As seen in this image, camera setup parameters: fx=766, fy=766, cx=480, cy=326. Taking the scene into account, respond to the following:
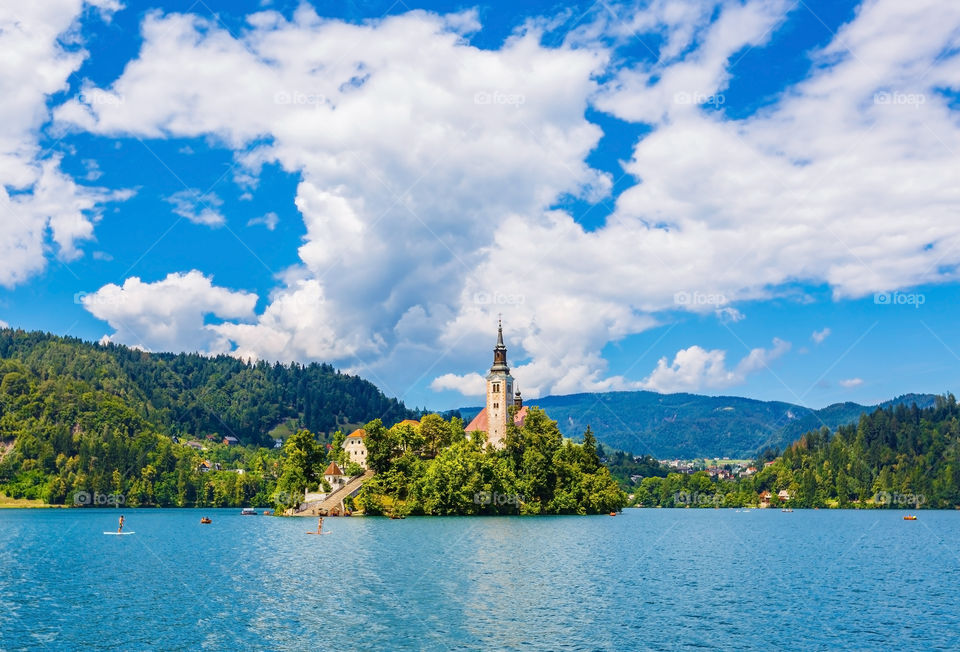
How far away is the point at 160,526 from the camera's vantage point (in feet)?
419

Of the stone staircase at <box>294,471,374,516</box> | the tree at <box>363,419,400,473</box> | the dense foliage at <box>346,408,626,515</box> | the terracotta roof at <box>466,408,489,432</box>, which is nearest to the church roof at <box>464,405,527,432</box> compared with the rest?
the terracotta roof at <box>466,408,489,432</box>

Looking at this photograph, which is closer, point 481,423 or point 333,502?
point 333,502

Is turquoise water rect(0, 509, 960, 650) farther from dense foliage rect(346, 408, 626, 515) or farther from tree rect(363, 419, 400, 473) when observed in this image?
tree rect(363, 419, 400, 473)

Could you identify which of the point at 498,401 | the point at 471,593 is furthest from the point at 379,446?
the point at 471,593

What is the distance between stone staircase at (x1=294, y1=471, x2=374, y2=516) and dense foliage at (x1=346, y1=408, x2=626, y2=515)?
6725mm

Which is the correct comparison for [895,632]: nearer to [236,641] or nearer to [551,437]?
[236,641]

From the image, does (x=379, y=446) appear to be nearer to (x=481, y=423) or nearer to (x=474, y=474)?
(x=474, y=474)

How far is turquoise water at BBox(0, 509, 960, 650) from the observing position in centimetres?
3881

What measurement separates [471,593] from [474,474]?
3214 inches

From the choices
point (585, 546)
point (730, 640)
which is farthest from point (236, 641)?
point (585, 546)

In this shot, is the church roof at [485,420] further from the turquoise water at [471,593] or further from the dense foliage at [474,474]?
the turquoise water at [471,593]

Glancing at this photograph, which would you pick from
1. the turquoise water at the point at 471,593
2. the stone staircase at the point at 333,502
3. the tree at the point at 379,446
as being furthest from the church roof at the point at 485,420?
the turquoise water at the point at 471,593

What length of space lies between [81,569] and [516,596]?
39.2 metres

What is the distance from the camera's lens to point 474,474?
433ft
